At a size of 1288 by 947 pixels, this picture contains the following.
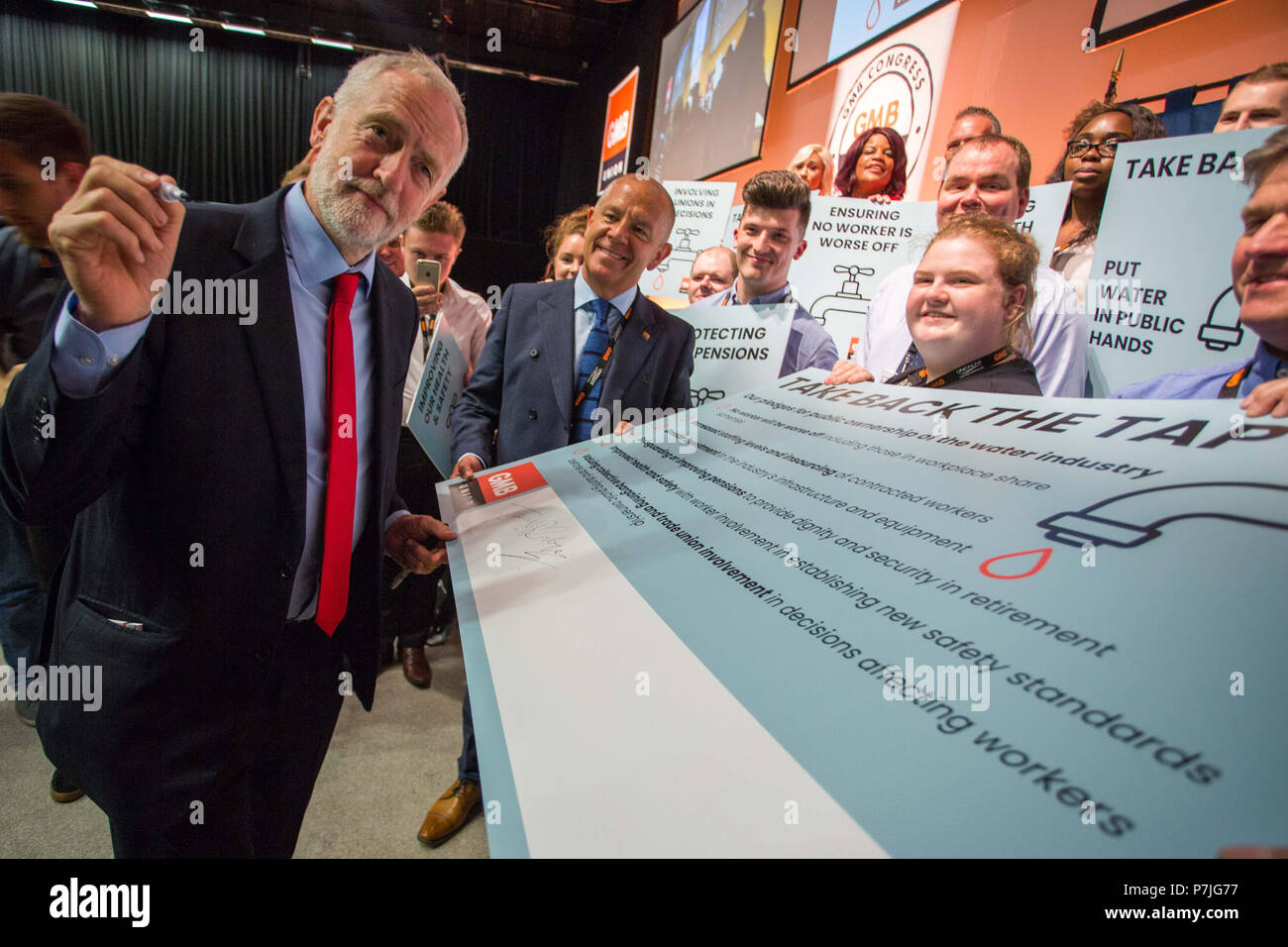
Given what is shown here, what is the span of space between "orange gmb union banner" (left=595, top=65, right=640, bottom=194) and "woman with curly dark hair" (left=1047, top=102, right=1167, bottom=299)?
5.70 meters

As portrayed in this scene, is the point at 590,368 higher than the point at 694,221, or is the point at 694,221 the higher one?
the point at 694,221

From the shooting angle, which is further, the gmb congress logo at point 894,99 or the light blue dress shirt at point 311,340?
the gmb congress logo at point 894,99

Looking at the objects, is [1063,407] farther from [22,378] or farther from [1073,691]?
[22,378]

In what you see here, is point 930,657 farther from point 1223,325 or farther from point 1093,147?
point 1093,147

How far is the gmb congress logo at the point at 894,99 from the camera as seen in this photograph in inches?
113

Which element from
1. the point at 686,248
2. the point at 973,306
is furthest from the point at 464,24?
the point at 973,306

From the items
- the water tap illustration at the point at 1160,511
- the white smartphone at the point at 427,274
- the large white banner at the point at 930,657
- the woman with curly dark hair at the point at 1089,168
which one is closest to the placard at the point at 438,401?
the white smartphone at the point at 427,274

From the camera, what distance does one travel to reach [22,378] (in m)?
0.70

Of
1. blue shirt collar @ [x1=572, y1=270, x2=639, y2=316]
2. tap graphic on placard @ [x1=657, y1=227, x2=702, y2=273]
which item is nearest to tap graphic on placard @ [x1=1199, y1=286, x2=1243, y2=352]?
blue shirt collar @ [x1=572, y1=270, x2=639, y2=316]

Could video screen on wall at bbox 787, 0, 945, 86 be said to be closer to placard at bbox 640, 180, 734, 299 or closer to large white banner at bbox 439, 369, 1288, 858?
placard at bbox 640, 180, 734, 299

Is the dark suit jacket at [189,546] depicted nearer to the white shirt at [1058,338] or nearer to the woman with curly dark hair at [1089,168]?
the white shirt at [1058,338]

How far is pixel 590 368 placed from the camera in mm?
1565

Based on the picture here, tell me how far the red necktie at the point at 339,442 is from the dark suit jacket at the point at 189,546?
0.27 feet

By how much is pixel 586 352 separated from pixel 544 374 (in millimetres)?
126
